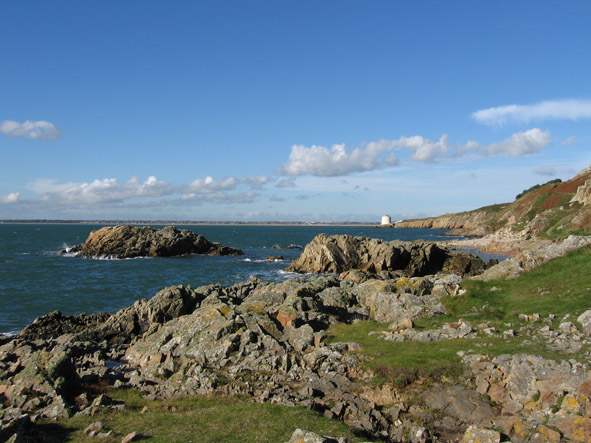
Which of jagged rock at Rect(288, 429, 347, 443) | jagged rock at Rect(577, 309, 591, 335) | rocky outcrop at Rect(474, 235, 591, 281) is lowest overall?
jagged rock at Rect(288, 429, 347, 443)

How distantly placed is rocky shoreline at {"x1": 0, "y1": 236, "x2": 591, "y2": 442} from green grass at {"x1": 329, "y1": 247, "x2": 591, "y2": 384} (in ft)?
1.90

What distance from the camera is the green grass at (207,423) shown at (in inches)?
464

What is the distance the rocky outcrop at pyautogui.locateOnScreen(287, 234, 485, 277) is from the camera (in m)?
60.7

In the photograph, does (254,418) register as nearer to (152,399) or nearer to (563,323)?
(152,399)

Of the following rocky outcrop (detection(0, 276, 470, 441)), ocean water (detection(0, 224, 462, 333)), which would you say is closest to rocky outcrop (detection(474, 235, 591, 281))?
rocky outcrop (detection(0, 276, 470, 441))

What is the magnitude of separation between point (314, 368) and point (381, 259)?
44649mm

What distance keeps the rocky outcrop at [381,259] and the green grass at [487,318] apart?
33.4 metres

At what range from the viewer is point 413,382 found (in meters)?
15.3

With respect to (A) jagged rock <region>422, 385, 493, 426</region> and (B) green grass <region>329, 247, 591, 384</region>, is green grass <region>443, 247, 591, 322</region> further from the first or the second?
(A) jagged rock <region>422, 385, 493, 426</region>

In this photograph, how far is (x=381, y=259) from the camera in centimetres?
6069

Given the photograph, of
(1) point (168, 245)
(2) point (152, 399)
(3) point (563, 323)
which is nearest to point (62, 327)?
(2) point (152, 399)

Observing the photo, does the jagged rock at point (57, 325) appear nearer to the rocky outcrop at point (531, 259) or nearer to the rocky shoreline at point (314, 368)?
the rocky shoreline at point (314, 368)

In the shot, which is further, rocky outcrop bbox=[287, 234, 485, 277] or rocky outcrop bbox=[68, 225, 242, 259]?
rocky outcrop bbox=[68, 225, 242, 259]

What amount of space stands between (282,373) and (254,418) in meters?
4.37
